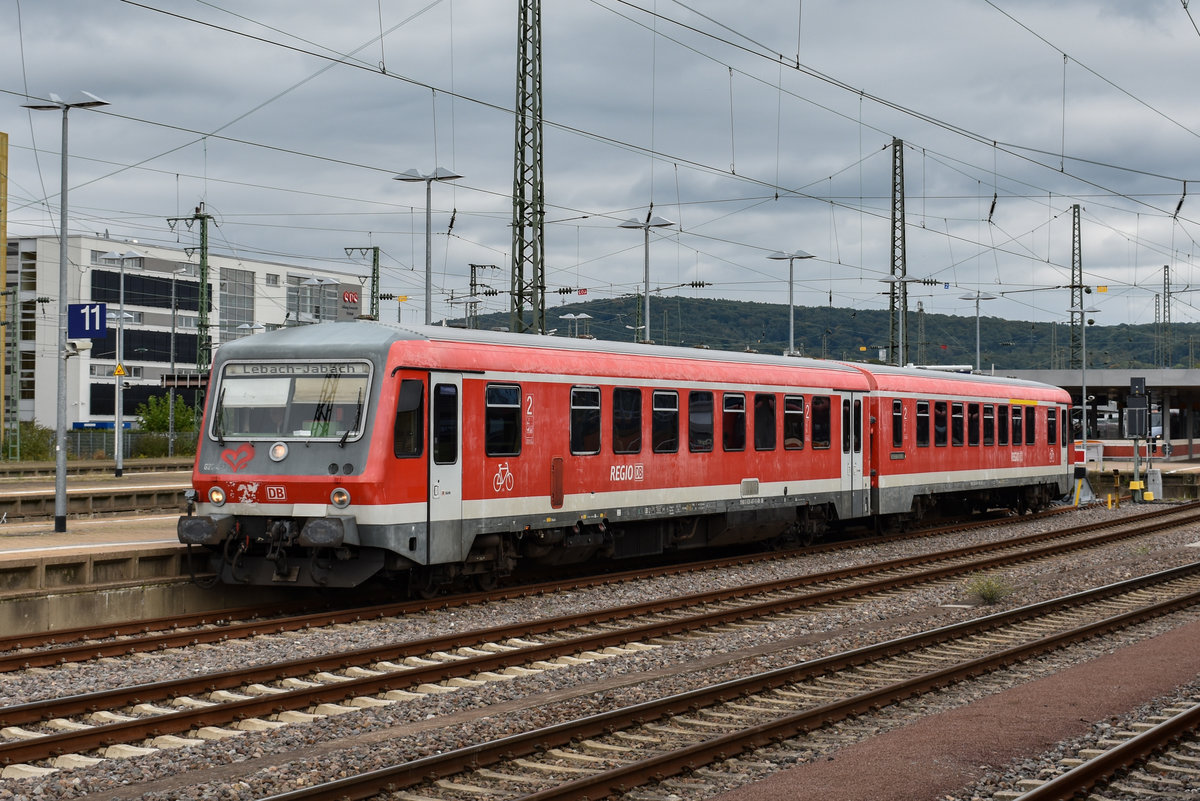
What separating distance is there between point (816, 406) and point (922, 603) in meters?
6.85

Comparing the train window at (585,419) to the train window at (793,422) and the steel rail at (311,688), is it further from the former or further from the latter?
the train window at (793,422)

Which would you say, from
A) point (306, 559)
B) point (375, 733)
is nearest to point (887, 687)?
point (375, 733)

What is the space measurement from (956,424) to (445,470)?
16.5 meters

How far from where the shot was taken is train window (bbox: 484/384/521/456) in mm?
17375

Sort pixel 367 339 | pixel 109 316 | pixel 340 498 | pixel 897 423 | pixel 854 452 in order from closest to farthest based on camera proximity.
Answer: pixel 340 498, pixel 367 339, pixel 854 452, pixel 897 423, pixel 109 316

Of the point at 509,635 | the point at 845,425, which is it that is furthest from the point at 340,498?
the point at 845,425

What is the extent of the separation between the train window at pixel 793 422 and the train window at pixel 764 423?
1.56ft

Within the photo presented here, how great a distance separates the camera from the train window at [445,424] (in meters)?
16.5

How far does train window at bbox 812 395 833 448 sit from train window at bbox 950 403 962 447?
218 inches

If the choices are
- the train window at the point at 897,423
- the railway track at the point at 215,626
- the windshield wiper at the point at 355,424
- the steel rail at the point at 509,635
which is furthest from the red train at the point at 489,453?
the train window at the point at 897,423

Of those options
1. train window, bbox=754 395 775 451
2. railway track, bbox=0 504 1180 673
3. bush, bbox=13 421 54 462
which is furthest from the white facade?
railway track, bbox=0 504 1180 673

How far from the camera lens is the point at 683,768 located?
9250 mm

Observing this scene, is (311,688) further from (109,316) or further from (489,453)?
(109,316)

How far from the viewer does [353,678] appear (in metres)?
12.5
